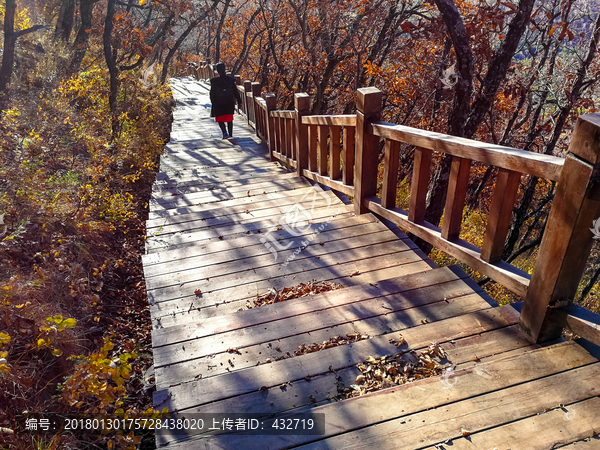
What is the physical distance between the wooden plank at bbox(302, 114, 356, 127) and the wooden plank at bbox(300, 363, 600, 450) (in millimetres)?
2950

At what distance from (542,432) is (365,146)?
9.28 ft

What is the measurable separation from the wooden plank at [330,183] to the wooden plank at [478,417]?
112 inches

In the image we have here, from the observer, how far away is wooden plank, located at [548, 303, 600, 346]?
6.79 feet

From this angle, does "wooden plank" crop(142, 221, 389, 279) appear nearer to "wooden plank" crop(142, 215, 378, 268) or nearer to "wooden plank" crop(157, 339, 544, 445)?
"wooden plank" crop(142, 215, 378, 268)

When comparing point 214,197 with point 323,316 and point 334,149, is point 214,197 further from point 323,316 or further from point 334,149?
point 323,316

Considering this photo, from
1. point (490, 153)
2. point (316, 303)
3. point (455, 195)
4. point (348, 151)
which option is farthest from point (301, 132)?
point (490, 153)

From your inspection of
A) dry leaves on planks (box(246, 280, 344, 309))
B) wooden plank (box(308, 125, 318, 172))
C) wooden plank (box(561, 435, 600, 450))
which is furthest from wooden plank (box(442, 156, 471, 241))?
wooden plank (box(308, 125, 318, 172))

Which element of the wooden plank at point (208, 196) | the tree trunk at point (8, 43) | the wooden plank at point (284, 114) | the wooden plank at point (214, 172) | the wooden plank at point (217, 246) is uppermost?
the tree trunk at point (8, 43)

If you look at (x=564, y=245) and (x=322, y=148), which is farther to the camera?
(x=322, y=148)

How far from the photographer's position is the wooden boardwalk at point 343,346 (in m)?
1.82

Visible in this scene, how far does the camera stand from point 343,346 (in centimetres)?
237

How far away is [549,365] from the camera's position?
2092 millimetres

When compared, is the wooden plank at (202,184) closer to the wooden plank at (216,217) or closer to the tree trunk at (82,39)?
the wooden plank at (216,217)

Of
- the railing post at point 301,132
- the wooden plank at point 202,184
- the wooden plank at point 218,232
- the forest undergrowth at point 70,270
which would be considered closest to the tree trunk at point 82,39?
the forest undergrowth at point 70,270
